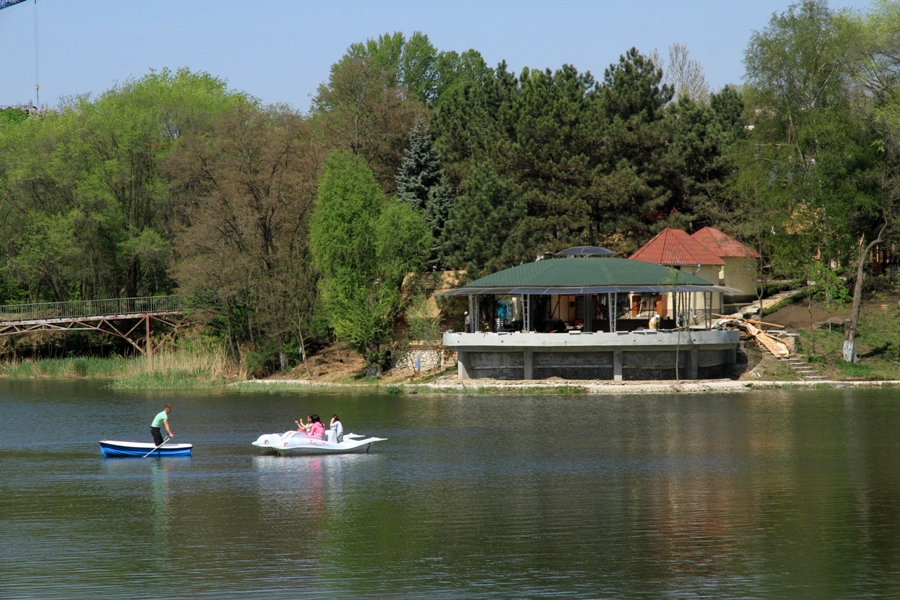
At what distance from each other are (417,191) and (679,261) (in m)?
16.0

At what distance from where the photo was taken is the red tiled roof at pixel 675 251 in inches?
2285

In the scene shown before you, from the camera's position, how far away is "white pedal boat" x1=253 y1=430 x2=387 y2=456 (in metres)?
31.2

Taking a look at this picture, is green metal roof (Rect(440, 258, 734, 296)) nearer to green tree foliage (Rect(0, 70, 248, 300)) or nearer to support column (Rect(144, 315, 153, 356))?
support column (Rect(144, 315, 153, 356))

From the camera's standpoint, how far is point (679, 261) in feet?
190

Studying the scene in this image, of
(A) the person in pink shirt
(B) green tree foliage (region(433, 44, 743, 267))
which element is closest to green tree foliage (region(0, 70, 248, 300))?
(B) green tree foliage (region(433, 44, 743, 267))

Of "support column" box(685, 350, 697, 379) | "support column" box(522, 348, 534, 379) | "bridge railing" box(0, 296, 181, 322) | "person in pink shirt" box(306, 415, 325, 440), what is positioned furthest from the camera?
"bridge railing" box(0, 296, 181, 322)

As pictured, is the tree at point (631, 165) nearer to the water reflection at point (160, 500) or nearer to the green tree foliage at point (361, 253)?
the green tree foliage at point (361, 253)

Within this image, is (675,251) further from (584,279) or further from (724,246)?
(584,279)

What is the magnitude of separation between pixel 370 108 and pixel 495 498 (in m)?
49.7

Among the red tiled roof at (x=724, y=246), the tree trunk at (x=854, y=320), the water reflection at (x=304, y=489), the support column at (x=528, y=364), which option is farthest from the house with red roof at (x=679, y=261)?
the water reflection at (x=304, y=489)

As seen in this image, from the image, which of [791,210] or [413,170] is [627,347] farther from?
[413,170]

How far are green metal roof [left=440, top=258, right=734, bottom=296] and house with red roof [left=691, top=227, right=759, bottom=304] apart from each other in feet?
28.9

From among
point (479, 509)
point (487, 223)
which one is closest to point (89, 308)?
point (487, 223)

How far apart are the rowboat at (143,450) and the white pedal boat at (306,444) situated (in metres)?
2.19
